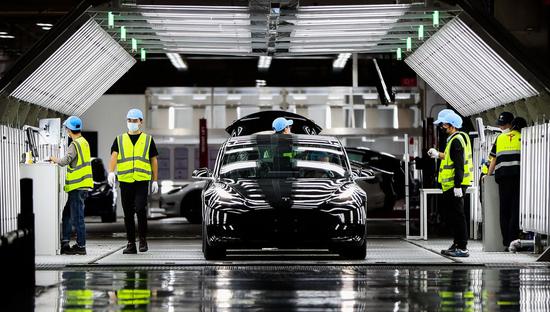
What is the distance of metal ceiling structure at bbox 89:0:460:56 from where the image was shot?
57.3 ft

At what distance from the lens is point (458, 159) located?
54.9 feet

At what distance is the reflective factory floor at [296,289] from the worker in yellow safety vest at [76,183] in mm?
2846

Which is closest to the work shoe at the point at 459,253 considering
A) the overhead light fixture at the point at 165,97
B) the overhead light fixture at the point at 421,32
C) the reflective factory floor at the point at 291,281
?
the reflective factory floor at the point at 291,281

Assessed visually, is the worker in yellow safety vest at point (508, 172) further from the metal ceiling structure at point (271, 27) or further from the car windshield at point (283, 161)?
the car windshield at point (283, 161)

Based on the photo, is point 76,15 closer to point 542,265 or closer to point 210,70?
point 542,265

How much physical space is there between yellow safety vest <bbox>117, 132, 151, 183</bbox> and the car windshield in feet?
3.48

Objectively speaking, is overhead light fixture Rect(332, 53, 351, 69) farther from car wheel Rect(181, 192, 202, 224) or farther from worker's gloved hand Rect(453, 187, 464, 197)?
worker's gloved hand Rect(453, 187, 464, 197)

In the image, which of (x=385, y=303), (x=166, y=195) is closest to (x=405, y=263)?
(x=385, y=303)

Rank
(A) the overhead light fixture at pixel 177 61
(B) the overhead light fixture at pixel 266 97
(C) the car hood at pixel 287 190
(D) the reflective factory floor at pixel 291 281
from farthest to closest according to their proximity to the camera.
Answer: (A) the overhead light fixture at pixel 177 61, (B) the overhead light fixture at pixel 266 97, (C) the car hood at pixel 287 190, (D) the reflective factory floor at pixel 291 281

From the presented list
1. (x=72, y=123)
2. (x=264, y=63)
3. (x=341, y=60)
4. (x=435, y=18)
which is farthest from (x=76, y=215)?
(x=264, y=63)

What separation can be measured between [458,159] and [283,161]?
229 centimetres

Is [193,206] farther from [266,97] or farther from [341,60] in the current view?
[341,60]

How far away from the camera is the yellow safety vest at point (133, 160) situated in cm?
1711

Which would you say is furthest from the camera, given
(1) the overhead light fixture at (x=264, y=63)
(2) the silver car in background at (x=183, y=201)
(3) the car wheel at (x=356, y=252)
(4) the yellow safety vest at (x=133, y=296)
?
(1) the overhead light fixture at (x=264, y=63)
